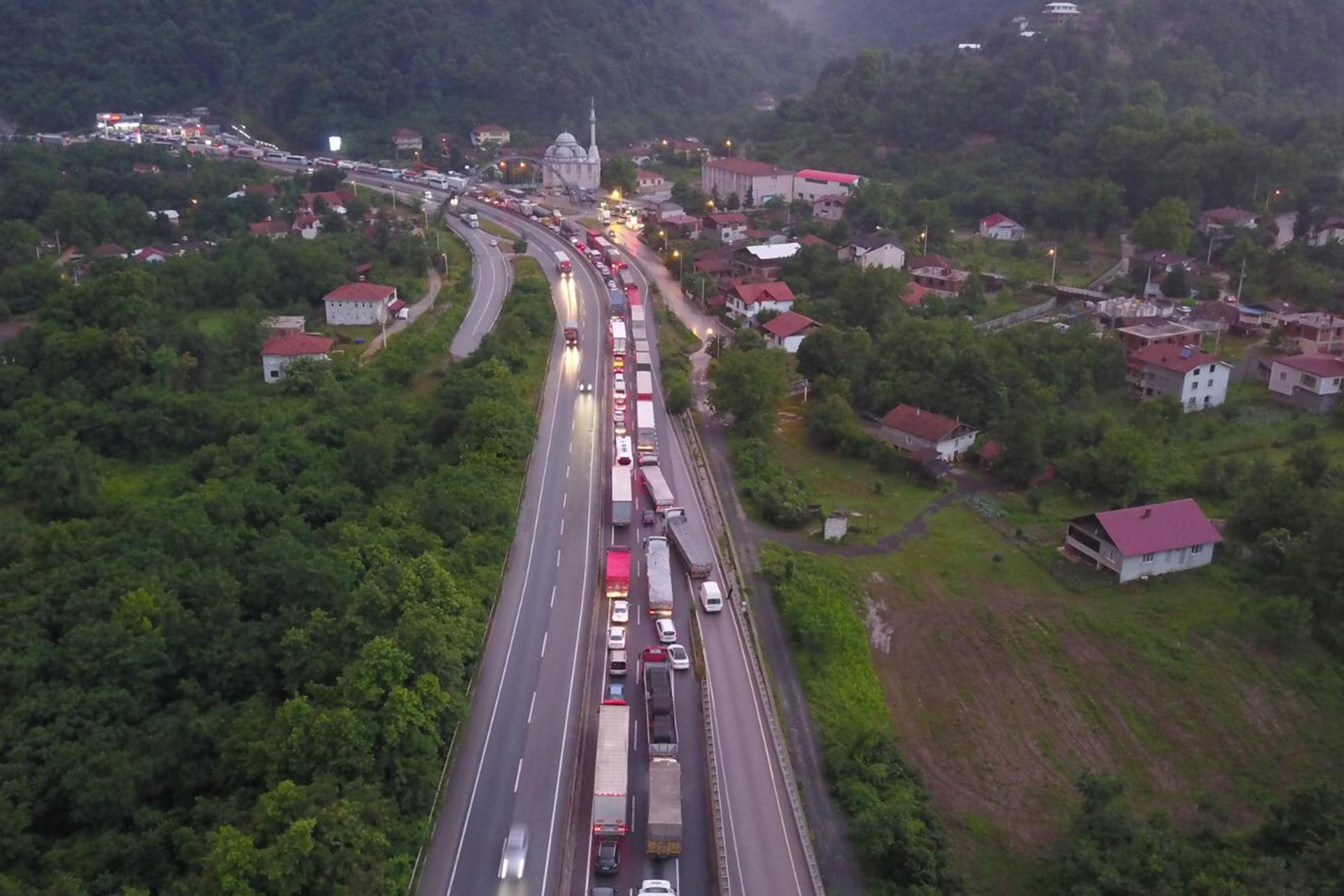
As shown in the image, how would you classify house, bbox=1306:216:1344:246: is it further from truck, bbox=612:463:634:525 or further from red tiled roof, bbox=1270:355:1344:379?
truck, bbox=612:463:634:525

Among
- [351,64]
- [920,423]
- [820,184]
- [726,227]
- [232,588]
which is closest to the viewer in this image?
[232,588]

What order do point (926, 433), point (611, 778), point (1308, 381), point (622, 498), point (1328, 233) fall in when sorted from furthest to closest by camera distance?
1. point (1328, 233)
2. point (1308, 381)
3. point (926, 433)
4. point (622, 498)
5. point (611, 778)

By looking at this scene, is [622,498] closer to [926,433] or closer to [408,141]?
[926,433]

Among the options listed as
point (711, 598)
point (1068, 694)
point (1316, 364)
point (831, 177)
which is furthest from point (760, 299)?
point (1068, 694)

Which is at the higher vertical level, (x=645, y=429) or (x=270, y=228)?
(x=270, y=228)

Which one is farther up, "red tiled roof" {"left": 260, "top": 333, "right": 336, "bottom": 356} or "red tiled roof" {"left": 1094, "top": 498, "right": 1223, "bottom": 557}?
"red tiled roof" {"left": 260, "top": 333, "right": 336, "bottom": 356}

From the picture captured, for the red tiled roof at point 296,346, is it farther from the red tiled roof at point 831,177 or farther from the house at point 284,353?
the red tiled roof at point 831,177

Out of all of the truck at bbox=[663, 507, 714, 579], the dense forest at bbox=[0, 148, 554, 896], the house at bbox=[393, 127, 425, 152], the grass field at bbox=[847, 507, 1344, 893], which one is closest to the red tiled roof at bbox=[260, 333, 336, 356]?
the dense forest at bbox=[0, 148, 554, 896]
